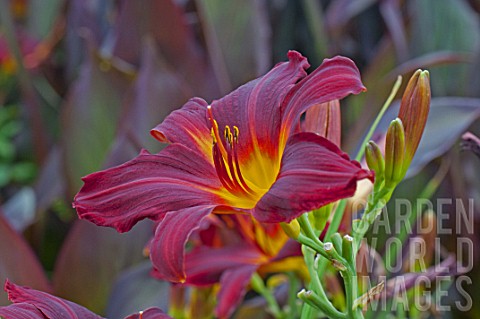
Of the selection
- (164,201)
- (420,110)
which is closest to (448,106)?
(420,110)

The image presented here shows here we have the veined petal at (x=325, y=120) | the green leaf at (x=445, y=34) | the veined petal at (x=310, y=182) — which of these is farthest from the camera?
the green leaf at (x=445, y=34)

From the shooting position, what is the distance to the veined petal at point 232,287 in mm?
546

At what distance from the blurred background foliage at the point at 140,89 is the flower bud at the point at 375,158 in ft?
0.87

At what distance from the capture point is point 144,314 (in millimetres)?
399

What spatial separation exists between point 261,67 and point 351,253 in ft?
2.08

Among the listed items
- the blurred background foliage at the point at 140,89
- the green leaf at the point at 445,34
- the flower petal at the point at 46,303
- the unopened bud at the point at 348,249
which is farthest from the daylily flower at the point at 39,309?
the green leaf at the point at 445,34

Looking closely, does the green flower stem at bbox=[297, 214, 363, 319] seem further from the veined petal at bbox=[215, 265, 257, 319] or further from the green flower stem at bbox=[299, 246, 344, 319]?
the veined petal at bbox=[215, 265, 257, 319]

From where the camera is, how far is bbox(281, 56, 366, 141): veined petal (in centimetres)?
39

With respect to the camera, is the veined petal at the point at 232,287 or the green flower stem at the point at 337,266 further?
the veined petal at the point at 232,287

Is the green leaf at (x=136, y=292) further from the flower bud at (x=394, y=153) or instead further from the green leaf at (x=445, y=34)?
the green leaf at (x=445, y=34)

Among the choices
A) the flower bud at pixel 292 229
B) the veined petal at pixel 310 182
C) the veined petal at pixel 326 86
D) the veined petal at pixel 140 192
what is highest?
the veined petal at pixel 326 86

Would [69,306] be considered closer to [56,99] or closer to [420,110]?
[420,110]

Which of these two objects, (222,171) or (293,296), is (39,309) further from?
(293,296)

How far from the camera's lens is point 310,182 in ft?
1.18
